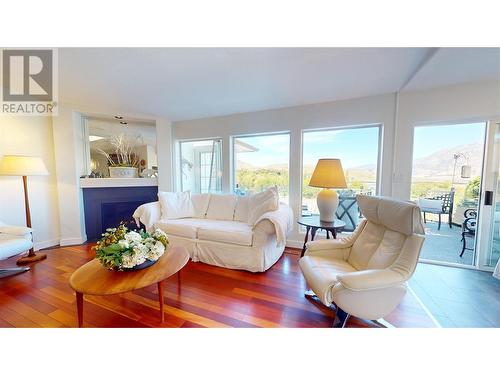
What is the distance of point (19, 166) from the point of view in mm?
2426

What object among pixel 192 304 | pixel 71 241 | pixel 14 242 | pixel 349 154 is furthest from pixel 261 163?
pixel 71 241

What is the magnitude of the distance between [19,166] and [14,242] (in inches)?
38.8

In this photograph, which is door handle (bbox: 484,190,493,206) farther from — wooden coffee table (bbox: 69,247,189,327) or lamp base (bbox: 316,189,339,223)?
wooden coffee table (bbox: 69,247,189,327)

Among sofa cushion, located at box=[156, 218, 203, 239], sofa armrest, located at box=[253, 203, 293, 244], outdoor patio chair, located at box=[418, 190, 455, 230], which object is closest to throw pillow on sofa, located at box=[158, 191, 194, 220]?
sofa cushion, located at box=[156, 218, 203, 239]

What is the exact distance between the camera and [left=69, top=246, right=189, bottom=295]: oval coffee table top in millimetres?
1280

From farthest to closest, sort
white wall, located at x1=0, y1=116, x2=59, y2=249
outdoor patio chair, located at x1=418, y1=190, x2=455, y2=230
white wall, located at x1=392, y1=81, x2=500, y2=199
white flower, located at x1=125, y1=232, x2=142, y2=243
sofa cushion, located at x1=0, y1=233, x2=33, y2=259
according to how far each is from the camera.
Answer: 1. outdoor patio chair, located at x1=418, y1=190, x2=455, y2=230
2. white wall, located at x1=0, y1=116, x2=59, y2=249
3. white wall, located at x1=392, y1=81, x2=500, y2=199
4. sofa cushion, located at x1=0, y1=233, x2=33, y2=259
5. white flower, located at x1=125, y1=232, x2=142, y2=243

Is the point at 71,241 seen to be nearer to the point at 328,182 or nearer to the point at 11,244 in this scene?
the point at 11,244

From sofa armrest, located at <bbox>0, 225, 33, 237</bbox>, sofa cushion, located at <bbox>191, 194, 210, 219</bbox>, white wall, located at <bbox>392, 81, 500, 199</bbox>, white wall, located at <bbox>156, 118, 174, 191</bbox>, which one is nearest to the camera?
white wall, located at <bbox>392, 81, 500, 199</bbox>

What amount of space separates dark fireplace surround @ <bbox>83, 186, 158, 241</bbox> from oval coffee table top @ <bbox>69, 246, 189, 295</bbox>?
215 centimetres

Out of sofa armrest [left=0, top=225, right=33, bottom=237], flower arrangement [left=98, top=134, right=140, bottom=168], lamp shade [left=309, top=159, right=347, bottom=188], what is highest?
flower arrangement [left=98, top=134, right=140, bottom=168]

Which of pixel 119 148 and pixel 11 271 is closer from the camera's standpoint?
pixel 11 271
